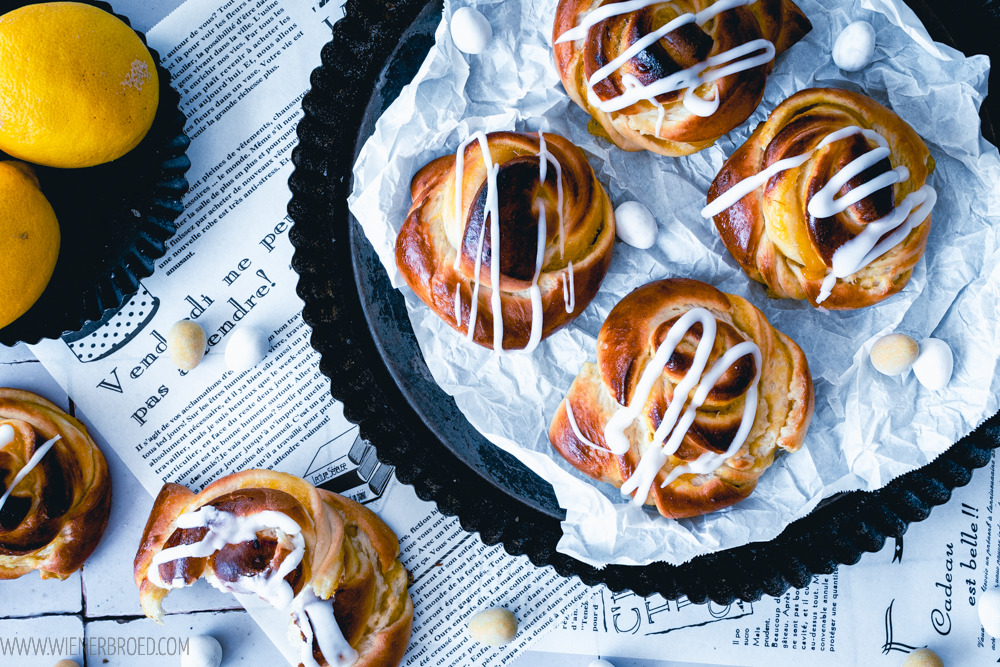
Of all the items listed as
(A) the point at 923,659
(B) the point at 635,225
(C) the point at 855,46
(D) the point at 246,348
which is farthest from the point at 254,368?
(A) the point at 923,659

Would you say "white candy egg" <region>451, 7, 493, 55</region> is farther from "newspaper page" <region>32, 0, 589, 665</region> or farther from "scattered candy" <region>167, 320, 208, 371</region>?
"scattered candy" <region>167, 320, 208, 371</region>

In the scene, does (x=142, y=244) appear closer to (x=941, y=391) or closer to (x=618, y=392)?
(x=618, y=392)

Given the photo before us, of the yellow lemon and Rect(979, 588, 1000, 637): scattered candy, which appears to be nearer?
the yellow lemon

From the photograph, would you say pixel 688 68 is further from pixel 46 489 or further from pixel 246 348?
pixel 46 489

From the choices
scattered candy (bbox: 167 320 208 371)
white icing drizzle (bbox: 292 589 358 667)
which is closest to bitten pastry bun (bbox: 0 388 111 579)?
scattered candy (bbox: 167 320 208 371)

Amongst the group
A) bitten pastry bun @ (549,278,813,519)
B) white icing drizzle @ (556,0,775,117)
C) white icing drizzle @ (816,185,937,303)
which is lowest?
bitten pastry bun @ (549,278,813,519)

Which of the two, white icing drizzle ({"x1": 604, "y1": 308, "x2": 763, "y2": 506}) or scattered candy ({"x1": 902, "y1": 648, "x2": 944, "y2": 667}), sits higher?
white icing drizzle ({"x1": 604, "y1": 308, "x2": 763, "y2": 506})

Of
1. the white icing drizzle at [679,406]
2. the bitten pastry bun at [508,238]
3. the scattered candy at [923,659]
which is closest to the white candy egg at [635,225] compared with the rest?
the bitten pastry bun at [508,238]

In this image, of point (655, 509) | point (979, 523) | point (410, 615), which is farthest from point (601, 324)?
point (979, 523)
